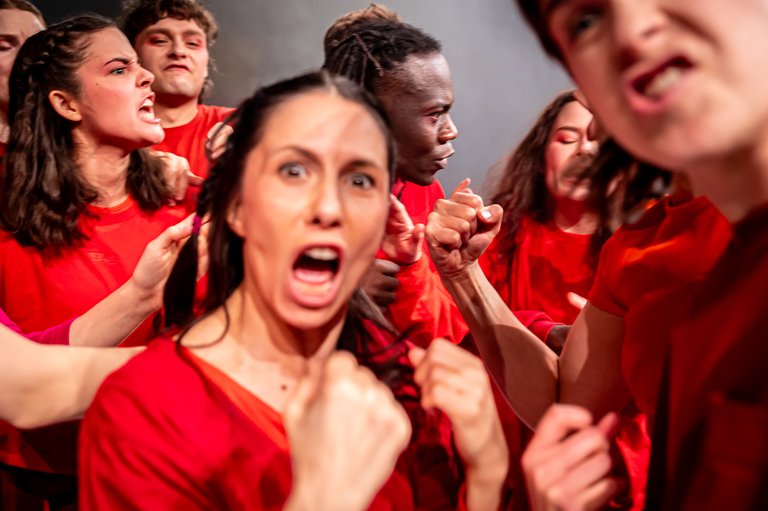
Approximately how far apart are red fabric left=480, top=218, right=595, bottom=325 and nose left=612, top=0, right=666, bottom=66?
4.67ft

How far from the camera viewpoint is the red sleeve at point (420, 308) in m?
1.66

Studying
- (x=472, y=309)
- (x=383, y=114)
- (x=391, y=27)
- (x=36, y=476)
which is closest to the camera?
(x=383, y=114)

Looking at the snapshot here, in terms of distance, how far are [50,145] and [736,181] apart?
5.74 feet

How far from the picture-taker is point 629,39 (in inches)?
Result: 25.8

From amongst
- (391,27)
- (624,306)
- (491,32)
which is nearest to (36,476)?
(624,306)

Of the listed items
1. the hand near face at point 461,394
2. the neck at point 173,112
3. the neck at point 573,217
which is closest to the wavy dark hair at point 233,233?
the hand near face at point 461,394

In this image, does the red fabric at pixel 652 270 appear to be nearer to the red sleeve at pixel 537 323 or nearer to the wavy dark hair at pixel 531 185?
the red sleeve at pixel 537 323

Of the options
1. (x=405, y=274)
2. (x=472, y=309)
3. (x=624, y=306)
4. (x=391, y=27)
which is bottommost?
(x=405, y=274)

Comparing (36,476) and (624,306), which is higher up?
(624,306)

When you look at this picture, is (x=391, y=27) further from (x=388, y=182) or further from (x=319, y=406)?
(x=319, y=406)

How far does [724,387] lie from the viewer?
74 cm

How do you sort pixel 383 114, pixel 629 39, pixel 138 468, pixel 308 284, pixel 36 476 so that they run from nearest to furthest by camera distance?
pixel 629 39
pixel 138 468
pixel 308 284
pixel 383 114
pixel 36 476

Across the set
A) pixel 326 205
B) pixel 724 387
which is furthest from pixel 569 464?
pixel 326 205

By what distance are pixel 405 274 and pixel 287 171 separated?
0.80m
